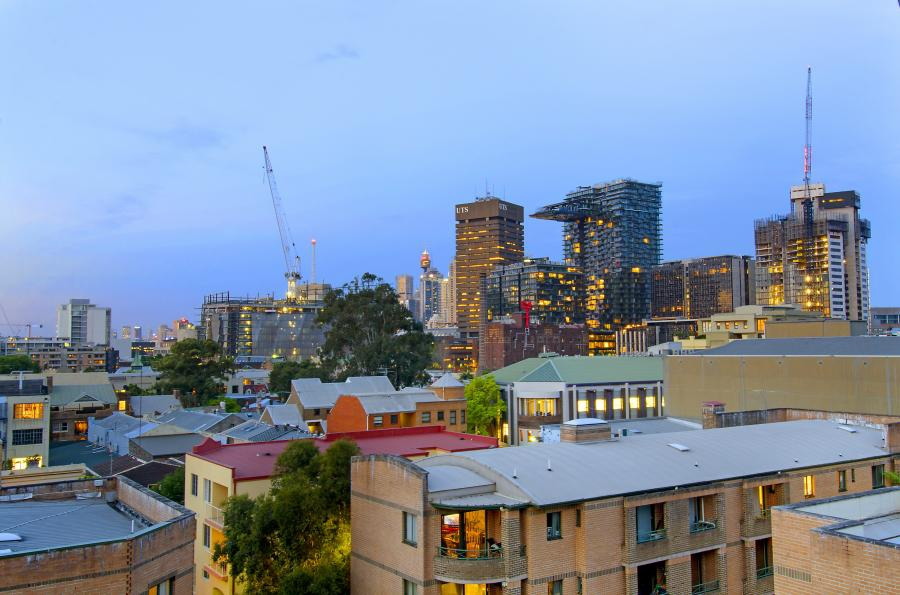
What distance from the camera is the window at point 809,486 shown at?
1378 inches

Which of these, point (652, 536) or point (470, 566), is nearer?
point (470, 566)

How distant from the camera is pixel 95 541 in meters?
20.1

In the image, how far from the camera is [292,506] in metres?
33.3

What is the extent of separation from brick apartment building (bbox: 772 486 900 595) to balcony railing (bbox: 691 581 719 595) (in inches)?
432

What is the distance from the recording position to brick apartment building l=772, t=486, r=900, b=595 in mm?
16484

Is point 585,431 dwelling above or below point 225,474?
above

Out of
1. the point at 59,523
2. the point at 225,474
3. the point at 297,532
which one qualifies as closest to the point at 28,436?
the point at 225,474

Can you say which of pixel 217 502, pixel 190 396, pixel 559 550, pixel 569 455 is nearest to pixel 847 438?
pixel 569 455

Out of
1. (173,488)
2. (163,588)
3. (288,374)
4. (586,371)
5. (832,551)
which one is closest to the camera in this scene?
(832,551)

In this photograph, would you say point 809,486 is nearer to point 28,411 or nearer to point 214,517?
point 214,517

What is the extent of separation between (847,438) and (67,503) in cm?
3786

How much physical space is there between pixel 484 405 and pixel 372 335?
107ft

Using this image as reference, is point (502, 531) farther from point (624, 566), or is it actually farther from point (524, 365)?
point (524, 365)

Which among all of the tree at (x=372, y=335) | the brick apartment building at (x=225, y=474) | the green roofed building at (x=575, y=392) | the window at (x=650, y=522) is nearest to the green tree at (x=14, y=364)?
the tree at (x=372, y=335)
